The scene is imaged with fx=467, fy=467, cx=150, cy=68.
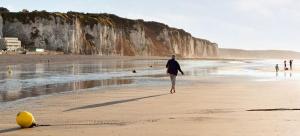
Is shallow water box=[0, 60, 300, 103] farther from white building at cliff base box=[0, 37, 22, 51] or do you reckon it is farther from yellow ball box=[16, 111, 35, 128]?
white building at cliff base box=[0, 37, 22, 51]

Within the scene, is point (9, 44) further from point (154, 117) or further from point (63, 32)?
point (154, 117)

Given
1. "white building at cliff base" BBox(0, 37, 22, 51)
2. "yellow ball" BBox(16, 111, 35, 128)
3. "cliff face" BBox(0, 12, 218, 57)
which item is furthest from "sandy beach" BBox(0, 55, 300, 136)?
"cliff face" BBox(0, 12, 218, 57)

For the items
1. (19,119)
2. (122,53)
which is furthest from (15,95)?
(122,53)

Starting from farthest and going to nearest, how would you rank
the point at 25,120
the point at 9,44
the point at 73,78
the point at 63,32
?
the point at 63,32 < the point at 9,44 < the point at 73,78 < the point at 25,120

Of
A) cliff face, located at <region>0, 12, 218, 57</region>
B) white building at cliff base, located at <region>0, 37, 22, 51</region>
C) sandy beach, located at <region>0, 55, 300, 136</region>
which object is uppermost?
cliff face, located at <region>0, 12, 218, 57</region>

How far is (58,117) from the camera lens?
1213cm

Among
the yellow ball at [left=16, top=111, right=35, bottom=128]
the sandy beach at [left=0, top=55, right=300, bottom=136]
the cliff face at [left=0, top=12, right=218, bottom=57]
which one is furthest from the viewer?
the cliff face at [left=0, top=12, right=218, bottom=57]

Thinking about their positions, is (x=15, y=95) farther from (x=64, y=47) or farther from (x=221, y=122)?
(x=64, y=47)

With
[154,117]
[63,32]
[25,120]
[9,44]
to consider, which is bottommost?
[154,117]

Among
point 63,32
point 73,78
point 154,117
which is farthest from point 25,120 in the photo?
point 63,32

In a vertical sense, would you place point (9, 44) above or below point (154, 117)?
above

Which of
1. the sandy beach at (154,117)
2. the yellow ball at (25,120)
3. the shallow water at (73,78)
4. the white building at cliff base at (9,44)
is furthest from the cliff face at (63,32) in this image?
the yellow ball at (25,120)

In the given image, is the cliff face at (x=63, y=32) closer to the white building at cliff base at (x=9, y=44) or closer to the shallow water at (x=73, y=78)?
the white building at cliff base at (x=9, y=44)

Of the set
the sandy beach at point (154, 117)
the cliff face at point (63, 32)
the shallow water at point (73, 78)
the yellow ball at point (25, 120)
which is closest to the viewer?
the sandy beach at point (154, 117)
